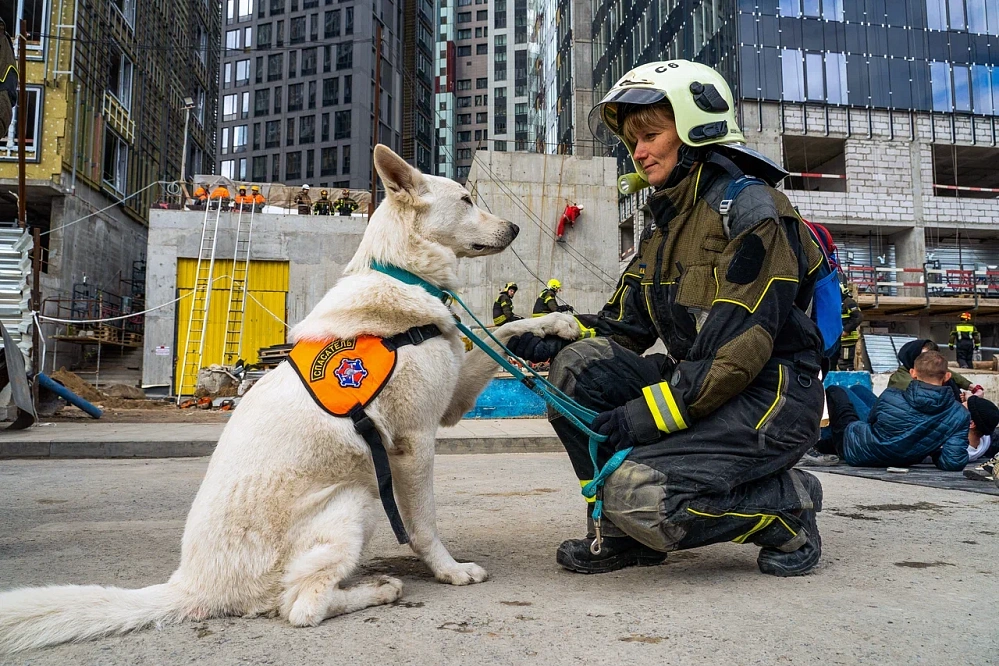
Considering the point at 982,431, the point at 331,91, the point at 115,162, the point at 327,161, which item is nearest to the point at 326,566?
the point at 982,431

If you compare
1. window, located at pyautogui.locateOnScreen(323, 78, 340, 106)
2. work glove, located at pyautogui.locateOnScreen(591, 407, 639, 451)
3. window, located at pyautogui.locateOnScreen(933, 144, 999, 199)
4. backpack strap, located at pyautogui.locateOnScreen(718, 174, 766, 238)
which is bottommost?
work glove, located at pyautogui.locateOnScreen(591, 407, 639, 451)

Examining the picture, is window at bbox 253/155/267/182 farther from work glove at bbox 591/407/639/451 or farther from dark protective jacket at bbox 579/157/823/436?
work glove at bbox 591/407/639/451

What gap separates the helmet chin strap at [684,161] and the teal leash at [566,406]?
987mm

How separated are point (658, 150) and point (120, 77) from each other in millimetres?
29905

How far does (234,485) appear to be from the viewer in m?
2.13

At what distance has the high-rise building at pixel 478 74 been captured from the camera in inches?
3794

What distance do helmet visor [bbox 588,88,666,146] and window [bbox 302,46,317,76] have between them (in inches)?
2865

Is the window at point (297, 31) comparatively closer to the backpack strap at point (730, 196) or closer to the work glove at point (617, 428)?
the backpack strap at point (730, 196)

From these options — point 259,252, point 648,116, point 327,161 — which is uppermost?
point 327,161

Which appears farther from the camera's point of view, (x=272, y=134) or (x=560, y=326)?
Result: (x=272, y=134)

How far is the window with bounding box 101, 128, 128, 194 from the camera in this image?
2533 centimetres

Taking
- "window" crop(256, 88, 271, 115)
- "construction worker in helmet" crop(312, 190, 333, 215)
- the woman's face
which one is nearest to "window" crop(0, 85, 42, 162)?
"construction worker in helmet" crop(312, 190, 333, 215)

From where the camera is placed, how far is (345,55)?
2645 inches

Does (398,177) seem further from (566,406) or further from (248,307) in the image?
(248,307)
